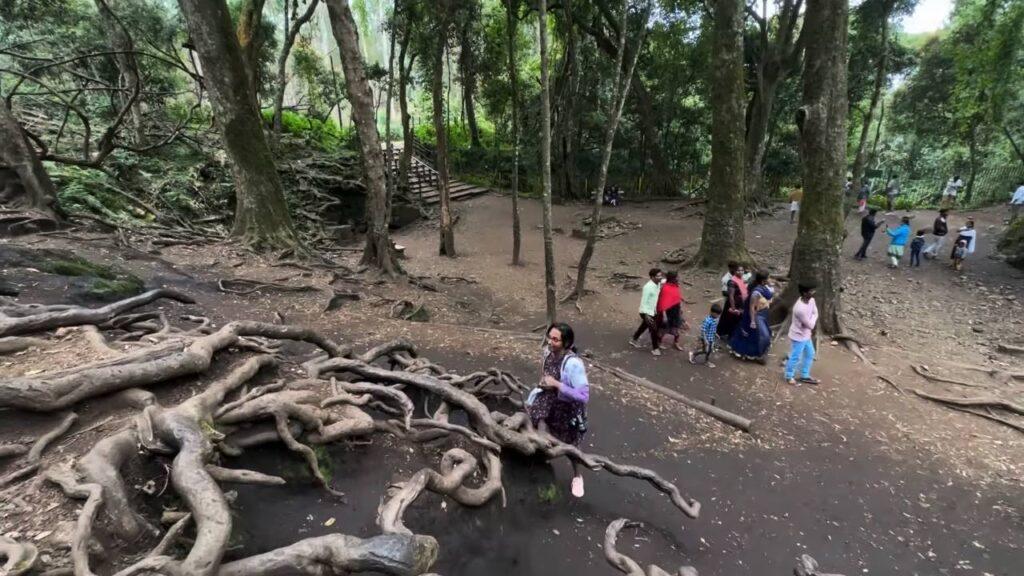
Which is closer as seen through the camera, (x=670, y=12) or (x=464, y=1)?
(x=464, y=1)

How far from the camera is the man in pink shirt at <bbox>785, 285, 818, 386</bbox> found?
6.63 meters

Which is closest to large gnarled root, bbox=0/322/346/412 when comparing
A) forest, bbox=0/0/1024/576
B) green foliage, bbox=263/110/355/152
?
forest, bbox=0/0/1024/576

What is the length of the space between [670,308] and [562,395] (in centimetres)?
433

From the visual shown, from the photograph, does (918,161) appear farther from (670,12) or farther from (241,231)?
(241,231)

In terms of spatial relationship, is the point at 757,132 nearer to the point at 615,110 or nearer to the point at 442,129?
the point at 615,110

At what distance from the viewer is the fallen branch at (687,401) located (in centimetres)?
612

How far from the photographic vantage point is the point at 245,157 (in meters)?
9.41

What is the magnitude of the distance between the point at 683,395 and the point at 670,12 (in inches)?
628

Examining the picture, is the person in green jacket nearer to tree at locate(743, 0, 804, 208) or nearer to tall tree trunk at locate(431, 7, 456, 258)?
tall tree trunk at locate(431, 7, 456, 258)

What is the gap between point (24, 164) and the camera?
7676 mm

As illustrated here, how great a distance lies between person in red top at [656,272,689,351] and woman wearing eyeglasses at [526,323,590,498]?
3.60 meters

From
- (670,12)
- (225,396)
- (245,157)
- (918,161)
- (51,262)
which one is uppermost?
(670,12)

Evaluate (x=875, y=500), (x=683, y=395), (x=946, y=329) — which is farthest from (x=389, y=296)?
(x=946, y=329)

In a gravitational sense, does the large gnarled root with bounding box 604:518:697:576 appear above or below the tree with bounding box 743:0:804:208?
below
